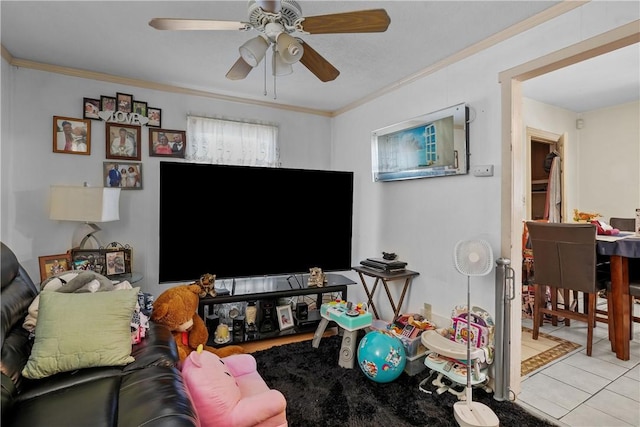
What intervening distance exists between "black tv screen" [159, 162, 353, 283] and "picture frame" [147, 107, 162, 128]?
0.81 meters

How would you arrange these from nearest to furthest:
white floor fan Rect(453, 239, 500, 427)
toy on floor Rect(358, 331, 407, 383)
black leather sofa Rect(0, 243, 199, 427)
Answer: black leather sofa Rect(0, 243, 199, 427) → white floor fan Rect(453, 239, 500, 427) → toy on floor Rect(358, 331, 407, 383)

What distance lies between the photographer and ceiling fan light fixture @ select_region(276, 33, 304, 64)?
5.20 ft

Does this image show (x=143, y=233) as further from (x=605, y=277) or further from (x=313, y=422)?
(x=605, y=277)

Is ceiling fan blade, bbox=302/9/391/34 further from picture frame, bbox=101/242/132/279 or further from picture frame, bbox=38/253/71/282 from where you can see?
picture frame, bbox=38/253/71/282

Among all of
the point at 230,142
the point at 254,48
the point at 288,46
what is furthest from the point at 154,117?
the point at 288,46

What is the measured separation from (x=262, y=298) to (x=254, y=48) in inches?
78.8

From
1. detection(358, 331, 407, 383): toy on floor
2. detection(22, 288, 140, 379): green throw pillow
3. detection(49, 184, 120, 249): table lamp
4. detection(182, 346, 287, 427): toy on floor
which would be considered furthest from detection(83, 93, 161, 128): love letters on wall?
detection(358, 331, 407, 383): toy on floor

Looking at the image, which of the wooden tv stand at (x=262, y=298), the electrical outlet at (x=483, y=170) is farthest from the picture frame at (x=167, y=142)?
the electrical outlet at (x=483, y=170)

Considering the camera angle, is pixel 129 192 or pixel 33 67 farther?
pixel 129 192

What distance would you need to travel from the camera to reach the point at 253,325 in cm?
308

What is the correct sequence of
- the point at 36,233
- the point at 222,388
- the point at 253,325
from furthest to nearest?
the point at 253,325
the point at 36,233
the point at 222,388

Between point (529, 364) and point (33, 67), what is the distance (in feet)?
15.6

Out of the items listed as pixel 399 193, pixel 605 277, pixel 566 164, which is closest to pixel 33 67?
pixel 399 193

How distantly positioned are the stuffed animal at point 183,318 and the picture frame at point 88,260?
27.2 inches
